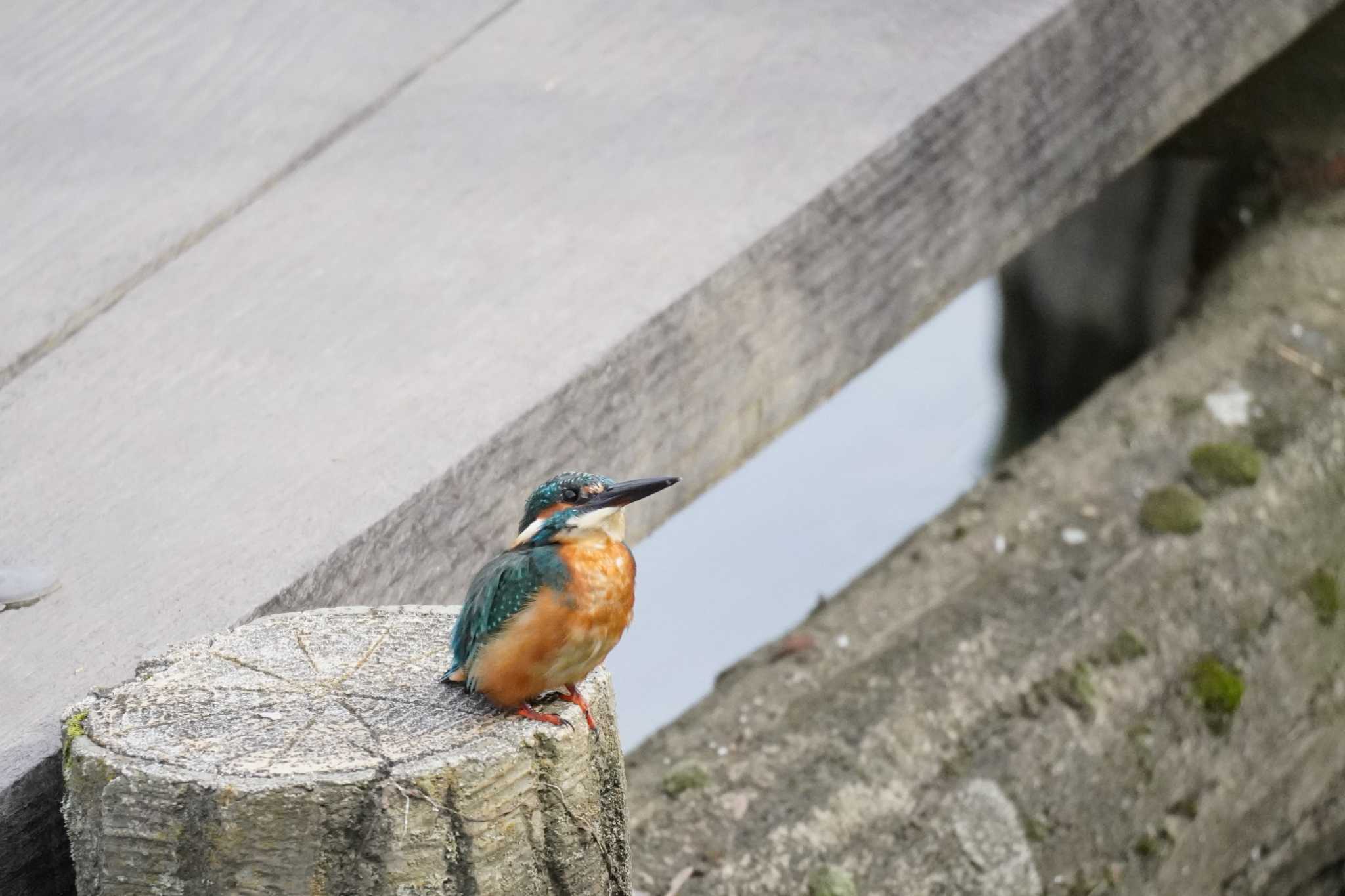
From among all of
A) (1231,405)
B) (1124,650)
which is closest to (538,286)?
(1124,650)

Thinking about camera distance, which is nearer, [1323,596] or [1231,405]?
[1323,596]

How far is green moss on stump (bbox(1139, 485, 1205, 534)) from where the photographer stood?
2553mm

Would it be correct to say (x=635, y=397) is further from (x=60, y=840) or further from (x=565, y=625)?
(x=60, y=840)

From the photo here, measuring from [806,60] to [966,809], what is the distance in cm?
119

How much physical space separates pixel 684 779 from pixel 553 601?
35.1 inches

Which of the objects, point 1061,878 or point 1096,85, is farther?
point 1096,85

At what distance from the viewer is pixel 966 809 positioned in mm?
2201

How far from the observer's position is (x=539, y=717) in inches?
53.6

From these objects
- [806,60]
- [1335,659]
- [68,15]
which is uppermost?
[68,15]

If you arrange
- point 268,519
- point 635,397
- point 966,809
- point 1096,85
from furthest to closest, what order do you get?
point 1096,85, point 966,809, point 635,397, point 268,519

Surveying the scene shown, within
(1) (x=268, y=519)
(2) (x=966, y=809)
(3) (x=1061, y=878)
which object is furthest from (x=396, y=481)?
(3) (x=1061, y=878)

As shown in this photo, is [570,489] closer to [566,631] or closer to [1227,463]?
[566,631]

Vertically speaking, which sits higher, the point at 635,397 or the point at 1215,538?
the point at 635,397

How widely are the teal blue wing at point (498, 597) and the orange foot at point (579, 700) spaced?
99 millimetres
